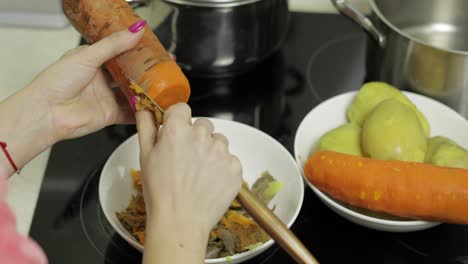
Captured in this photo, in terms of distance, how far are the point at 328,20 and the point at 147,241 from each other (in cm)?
72

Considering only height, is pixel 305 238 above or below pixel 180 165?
below

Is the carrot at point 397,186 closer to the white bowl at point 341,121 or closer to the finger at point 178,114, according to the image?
the white bowl at point 341,121

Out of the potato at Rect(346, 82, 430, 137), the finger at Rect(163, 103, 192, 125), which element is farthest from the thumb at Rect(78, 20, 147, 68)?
the potato at Rect(346, 82, 430, 137)

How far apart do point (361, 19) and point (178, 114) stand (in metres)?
0.41

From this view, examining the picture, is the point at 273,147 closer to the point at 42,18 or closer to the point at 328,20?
the point at 328,20

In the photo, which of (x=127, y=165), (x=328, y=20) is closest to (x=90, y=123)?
(x=127, y=165)

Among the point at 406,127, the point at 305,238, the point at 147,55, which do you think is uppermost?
the point at 147,55

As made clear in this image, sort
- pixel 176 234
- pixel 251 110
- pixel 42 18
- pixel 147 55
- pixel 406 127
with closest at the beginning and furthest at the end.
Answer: pixel 176 234 < pixel 147 55 < pixel 406 127 < pixel 251 110 < pixel 42 18

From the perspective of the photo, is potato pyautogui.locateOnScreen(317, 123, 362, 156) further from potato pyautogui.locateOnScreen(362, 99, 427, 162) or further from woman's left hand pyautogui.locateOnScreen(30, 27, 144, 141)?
woman's left hand pyautogui.locateOnScreen(30, 27, 144, 141)

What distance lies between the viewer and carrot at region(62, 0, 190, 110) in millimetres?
760

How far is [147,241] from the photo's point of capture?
644mm

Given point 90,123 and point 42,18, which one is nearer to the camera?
point 90,123

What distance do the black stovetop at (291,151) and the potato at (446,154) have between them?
0.31 ft

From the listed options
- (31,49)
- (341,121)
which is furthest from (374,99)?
(31,49)
